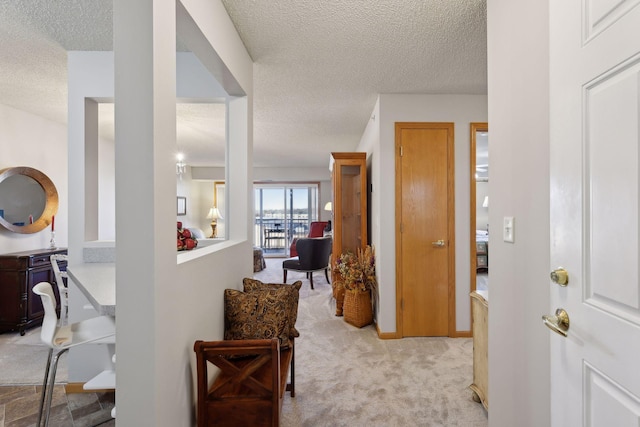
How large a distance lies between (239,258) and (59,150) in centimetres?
350

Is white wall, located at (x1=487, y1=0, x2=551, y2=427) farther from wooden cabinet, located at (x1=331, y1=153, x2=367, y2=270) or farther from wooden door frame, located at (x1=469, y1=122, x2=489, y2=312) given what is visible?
wooden cabinet, located at (x1=331, y1=153, x2=367, y2=270)

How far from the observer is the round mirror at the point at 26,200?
11.4 ft

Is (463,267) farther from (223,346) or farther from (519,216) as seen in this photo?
(223,346)

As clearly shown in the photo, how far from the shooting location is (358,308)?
3.55 meters

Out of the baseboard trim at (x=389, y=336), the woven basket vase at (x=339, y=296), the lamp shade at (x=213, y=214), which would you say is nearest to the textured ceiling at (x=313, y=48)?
the woven basket vase at (x=339, y=296)

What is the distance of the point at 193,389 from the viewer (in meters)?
1.50

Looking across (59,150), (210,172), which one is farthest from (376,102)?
(210,172)

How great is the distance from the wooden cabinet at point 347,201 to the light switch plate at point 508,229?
2723mm

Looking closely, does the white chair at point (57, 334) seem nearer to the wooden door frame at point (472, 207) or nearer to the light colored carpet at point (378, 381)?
the light colored carpet at point (378, 381)

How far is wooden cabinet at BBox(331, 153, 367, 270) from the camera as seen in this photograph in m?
4.19

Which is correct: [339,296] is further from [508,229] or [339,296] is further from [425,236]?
[508,229]

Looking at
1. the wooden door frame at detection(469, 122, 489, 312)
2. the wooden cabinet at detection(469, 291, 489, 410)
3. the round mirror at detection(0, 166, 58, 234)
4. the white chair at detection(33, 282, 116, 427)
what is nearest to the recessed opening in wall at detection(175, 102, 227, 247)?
the white chair at detection(33, 282, 116, 427)

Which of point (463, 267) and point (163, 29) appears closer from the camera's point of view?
point (163, 29)

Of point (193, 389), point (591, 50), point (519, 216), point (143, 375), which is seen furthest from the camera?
point (193, 389)
